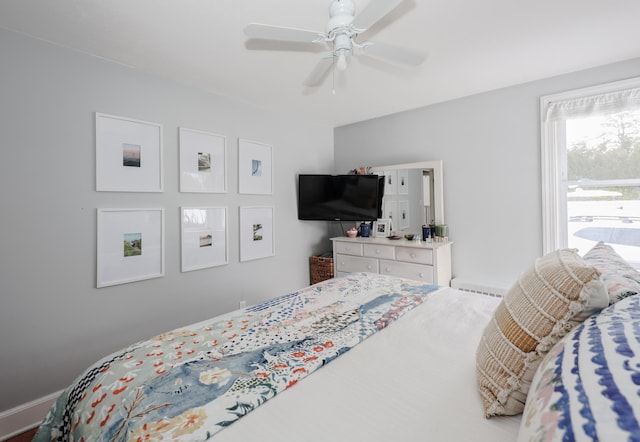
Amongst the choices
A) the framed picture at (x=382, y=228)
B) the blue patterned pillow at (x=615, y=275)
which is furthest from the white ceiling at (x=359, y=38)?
the framed picture at (x=382, y=228)

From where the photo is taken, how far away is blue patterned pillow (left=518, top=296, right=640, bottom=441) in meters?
0.45

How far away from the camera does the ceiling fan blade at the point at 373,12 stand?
130 cm

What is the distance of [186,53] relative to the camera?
86.2 inches

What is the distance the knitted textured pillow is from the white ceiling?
158cm

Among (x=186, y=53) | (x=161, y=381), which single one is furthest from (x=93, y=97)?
(x=161, y=381)

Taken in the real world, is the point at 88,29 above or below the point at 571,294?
above

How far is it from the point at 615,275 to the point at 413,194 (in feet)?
8.54

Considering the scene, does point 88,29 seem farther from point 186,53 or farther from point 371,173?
point 371,173

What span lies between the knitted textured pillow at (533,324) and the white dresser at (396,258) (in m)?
2.12

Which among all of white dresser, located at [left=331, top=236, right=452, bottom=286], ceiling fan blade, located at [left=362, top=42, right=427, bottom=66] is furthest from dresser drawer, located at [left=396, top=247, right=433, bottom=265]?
ceiling fan blade, located at [left=362, top=42, right=427, bottom=66]

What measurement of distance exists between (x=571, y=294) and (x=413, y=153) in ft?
9.81

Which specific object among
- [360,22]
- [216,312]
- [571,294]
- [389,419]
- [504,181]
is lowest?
[216,312]

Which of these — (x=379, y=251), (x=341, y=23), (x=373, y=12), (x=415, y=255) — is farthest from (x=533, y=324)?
(x=379, y=251)

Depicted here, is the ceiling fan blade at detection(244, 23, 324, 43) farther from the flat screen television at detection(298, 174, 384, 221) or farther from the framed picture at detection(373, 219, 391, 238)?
the framed picture at detection(373, 219, 391, 238)
